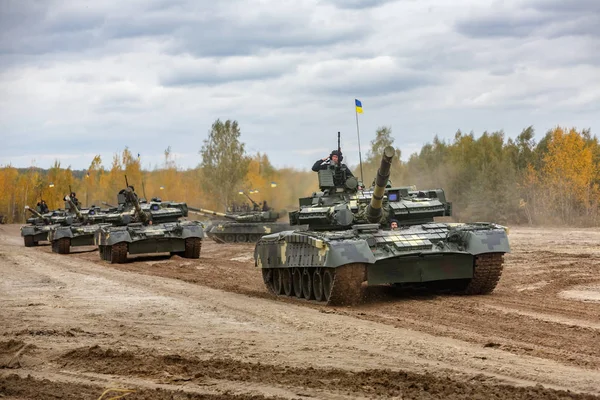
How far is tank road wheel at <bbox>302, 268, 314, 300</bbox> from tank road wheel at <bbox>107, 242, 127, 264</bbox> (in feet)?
47.3

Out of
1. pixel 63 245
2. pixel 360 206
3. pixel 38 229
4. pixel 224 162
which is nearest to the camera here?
pixel 360 206

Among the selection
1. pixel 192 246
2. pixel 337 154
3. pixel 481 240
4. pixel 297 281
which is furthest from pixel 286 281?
pixel 192 246

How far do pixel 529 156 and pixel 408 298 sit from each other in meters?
46.3

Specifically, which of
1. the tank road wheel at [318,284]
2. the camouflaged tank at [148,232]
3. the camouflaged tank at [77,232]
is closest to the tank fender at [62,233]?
the camouflaged tank at [77,232]

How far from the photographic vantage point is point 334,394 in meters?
8.66

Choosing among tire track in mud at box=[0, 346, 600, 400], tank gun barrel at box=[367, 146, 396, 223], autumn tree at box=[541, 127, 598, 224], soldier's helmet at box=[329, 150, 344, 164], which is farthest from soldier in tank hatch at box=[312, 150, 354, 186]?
autumn tree at box=[541, 127, 598, 224]

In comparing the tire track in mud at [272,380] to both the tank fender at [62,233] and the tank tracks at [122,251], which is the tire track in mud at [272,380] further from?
the tank fender at [62,233]

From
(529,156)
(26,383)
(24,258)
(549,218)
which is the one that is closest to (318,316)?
(26,383)

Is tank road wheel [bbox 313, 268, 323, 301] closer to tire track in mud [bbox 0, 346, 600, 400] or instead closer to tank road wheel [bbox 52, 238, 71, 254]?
tire track in mud [bbox 0, 346, 600, 400]

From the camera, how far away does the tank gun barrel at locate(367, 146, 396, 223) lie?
51.8ft

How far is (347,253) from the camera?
16141 millimetres

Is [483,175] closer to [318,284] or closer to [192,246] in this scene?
[192,246]

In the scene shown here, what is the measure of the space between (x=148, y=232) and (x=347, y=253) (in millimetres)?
17249

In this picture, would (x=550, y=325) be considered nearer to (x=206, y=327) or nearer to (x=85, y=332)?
(x=206, y=327)
